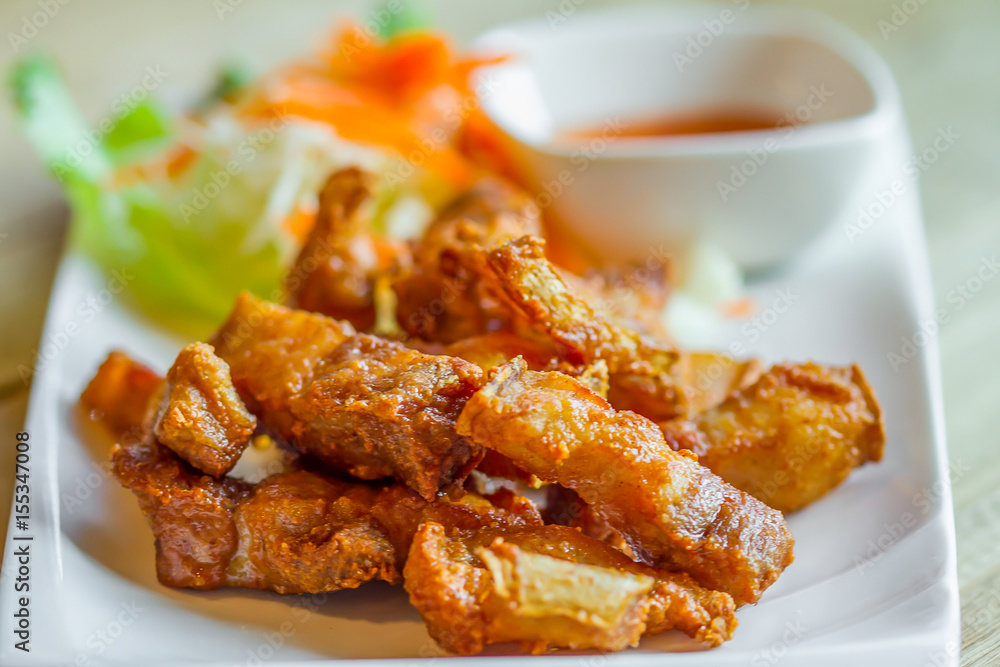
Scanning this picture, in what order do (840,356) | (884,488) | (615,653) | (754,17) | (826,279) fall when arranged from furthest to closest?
(754,17) → (826,279) → (840,356) → (884,488) → (615,653)

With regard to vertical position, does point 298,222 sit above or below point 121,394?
above

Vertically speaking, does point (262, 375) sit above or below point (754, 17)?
below

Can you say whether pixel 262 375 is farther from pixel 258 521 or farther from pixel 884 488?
pixel 884 488

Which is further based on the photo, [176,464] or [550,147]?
[550,147]

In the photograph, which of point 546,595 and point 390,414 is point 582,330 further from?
point 546,595

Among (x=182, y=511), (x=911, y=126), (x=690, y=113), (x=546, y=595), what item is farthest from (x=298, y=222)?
(x=911, y=126)

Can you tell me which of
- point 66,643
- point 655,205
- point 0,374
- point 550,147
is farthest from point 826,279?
point 0,374
